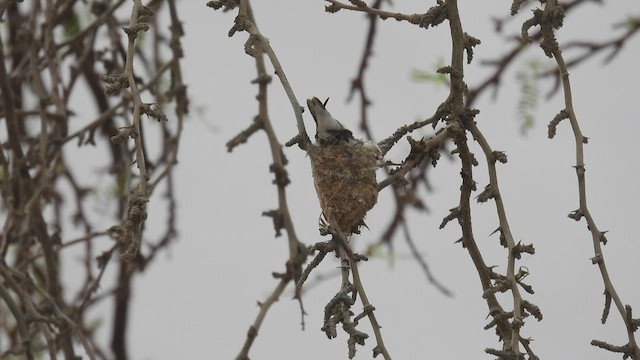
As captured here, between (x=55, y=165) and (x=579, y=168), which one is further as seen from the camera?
(x=55, y=165)

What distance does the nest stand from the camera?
145 cm

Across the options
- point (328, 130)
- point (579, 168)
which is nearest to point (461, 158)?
point (579, 168)

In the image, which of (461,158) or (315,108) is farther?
(315,108)

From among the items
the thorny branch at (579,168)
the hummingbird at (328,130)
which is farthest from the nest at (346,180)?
the thorny branch at (579,168)

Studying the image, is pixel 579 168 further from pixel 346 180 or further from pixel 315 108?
pixel 315 108

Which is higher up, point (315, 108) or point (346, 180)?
point (315, 108)

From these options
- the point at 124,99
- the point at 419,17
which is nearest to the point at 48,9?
the point at 124,99

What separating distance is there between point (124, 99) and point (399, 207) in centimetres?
84

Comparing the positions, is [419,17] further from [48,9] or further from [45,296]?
[48,9]

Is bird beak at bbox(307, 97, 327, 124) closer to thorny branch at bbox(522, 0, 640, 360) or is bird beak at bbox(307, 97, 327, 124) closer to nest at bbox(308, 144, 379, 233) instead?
nest at bbox(308, 144, 379, 233)

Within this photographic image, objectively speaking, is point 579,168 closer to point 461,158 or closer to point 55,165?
point 461,158

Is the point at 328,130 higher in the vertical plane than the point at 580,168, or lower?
higher

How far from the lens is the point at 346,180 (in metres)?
1.54

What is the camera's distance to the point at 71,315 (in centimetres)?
215
